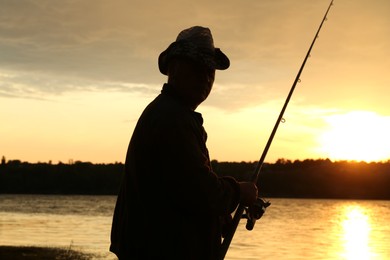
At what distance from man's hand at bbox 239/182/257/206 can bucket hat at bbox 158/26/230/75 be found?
0.58 metres

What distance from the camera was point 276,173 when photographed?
12725 cm

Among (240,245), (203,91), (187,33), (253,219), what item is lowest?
(240,245)

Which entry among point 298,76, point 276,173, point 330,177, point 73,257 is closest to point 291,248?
point 73,257

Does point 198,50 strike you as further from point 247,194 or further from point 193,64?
point 247,194

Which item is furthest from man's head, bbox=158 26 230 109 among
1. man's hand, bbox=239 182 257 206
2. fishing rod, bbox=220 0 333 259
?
fishing rod, bbox=220 0 333 259

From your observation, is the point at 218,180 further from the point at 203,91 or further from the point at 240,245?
the point at 240,245

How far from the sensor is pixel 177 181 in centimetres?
267

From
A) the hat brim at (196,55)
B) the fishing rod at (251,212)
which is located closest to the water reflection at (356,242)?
the fishing rod at (251,212)

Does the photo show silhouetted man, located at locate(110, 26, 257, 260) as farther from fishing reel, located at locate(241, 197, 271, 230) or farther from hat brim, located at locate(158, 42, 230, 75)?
fishing reel, located at locate(241, 197, 271, 230)

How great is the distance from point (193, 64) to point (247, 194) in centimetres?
66

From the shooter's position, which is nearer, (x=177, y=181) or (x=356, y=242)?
(x=177, y=181)

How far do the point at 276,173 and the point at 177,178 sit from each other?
4961 inches

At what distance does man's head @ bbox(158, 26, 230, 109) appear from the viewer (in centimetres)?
288

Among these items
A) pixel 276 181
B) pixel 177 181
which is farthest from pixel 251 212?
pixel 276 181
